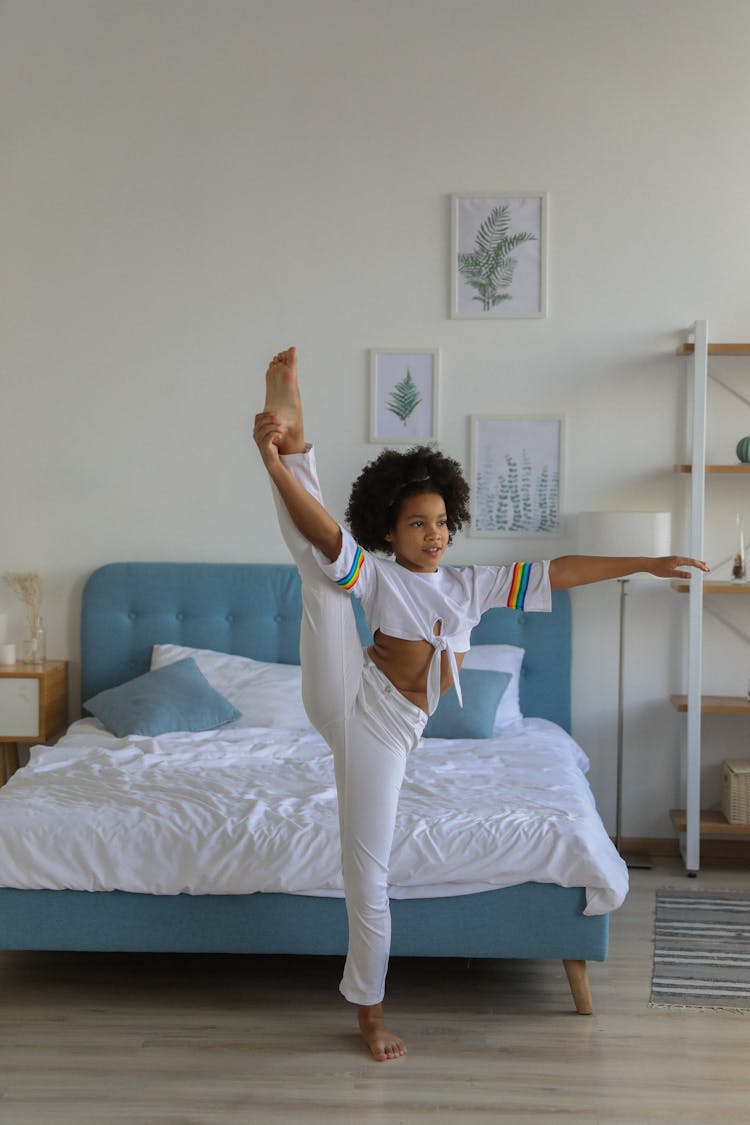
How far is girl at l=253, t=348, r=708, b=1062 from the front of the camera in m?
2.65

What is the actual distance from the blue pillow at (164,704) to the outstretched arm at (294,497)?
1585mm

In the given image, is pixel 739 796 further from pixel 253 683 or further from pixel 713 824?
pixel 253 683

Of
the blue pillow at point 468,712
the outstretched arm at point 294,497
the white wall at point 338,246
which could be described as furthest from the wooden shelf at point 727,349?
the outstretched arm at point 294,497

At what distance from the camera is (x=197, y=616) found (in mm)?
4477

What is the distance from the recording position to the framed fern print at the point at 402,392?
4.46 metres

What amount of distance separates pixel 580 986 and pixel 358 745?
2.90 ft

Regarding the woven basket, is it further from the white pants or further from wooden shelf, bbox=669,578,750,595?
the white pants

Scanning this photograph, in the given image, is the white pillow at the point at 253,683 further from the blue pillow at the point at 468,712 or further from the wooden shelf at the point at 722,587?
the wooden shelf at the point at 722,587

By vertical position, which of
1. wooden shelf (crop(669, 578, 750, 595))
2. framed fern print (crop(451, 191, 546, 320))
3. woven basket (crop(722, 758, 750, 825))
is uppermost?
framed fern print (crop(451, 191, 546, 320))

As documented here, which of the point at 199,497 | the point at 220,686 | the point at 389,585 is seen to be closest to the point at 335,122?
the point at 199,497

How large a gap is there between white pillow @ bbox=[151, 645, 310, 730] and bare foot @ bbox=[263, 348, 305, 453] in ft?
5.61

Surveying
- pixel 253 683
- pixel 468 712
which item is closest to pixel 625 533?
pixel 468 712

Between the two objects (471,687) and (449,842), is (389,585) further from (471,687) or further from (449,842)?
(471,687)

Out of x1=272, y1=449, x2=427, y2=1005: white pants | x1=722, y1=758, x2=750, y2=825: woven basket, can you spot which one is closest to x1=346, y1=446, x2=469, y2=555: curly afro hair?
x1=272, y1=449, x2=427, y2=1005: white pants
